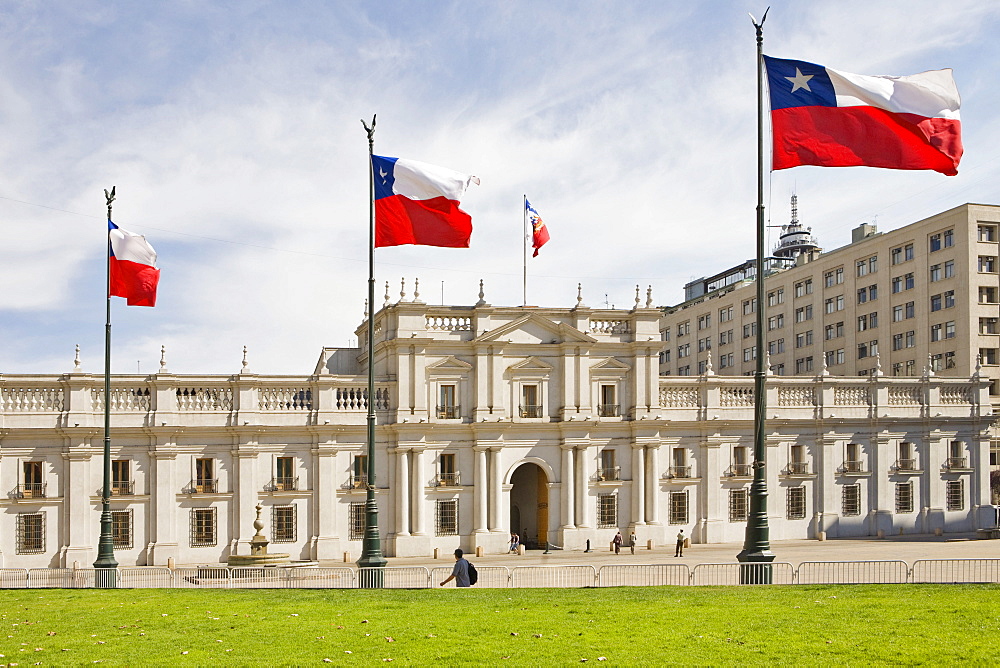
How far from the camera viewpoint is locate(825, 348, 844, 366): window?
95.4m

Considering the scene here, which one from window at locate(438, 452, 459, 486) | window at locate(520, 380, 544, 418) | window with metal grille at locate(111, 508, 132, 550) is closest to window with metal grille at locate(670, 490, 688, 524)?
window at locate(520, 380, 544, 418)

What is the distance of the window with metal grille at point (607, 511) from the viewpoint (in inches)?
2376

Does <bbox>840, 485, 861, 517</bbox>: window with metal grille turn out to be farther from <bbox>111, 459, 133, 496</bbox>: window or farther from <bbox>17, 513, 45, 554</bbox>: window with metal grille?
<bbox>17, 513, 45, 554</bbox>: window with metal grille

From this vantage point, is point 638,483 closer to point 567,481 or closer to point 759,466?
point 567,481

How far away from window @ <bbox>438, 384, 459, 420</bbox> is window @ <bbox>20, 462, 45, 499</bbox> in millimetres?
20732

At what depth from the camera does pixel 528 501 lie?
207 ft

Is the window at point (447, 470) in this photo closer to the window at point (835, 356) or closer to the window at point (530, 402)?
the window at point (530, 402)

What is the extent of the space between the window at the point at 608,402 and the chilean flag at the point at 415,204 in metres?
27.6

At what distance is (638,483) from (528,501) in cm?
691

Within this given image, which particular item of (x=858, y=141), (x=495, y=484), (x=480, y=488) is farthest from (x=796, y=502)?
(x=858, y=141)

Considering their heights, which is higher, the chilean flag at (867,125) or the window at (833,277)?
the window at (833,277)

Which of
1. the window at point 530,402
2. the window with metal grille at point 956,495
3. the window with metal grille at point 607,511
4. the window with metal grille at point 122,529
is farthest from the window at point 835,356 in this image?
the window with metal grille at point 122,529

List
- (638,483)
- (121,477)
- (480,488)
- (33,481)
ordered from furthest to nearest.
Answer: (638,483) < (480,488) < (121,477) < (33,481)

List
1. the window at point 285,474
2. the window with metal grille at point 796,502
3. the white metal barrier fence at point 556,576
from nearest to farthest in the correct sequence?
1. the white metal barrier fence at point 556,576
2. the window at point 285,474
3. the window with metal grille at point 796,502
